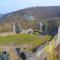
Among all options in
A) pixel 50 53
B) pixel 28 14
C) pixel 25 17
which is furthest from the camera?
pixel 28 14

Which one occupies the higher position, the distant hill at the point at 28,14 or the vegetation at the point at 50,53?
the distant hill at the point at 28,14

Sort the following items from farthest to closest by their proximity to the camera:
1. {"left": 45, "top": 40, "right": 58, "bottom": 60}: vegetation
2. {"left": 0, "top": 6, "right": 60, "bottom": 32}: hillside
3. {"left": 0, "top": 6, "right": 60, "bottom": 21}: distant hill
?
{"left": 0, "top": 6, "right": 60, "bottom": 21}: distant hill
{"left": 0, "top": 6, "right": 60, "bottom": 32}: hillside
{"left": 45, "top": 40, "right": 58, "bottom": 60}: vegetation

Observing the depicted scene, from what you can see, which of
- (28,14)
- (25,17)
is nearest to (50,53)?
(25,17)

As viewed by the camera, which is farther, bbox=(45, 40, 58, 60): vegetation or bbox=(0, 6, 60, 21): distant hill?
bbox=(0, 6, 60, 21): distant hill

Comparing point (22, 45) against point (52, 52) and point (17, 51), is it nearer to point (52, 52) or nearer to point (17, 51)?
point (17, 51)

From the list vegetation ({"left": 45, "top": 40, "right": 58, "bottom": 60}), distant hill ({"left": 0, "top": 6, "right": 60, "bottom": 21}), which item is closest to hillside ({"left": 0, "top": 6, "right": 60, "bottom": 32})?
distant hill ({"left": 0, "top": 6, "right": 60, "bottom": 21})

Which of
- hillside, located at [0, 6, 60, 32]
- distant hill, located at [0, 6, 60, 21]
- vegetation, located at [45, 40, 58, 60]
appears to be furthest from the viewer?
distant hill, located at [0, 6, 60, 21]

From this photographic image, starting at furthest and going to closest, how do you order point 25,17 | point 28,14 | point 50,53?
point 28,14 → point 25,17 → point 50,53

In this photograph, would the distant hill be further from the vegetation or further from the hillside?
the vegetation

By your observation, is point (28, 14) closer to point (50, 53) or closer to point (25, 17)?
point (25, 17)

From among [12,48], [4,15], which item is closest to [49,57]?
[12,48]

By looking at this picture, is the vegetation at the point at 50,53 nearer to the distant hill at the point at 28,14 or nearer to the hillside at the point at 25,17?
the hillside at the point at 25,17

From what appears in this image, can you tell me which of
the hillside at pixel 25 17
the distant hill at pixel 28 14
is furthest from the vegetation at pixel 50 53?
the distant hill at pixel 28 14
